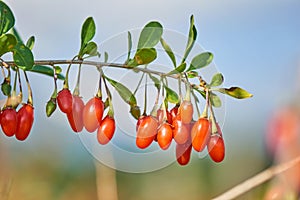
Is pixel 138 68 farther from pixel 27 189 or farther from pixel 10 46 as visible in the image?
pixel 27 189

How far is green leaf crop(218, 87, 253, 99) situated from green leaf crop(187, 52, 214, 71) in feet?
0.16

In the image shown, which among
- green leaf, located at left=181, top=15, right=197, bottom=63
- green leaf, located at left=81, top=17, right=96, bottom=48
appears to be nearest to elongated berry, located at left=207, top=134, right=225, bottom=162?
green leaf, located at left=181, top=15, right=197, bottom=63

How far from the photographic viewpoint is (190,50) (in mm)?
644

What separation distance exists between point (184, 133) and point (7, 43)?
26cm

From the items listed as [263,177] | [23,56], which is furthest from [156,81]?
[263,177]

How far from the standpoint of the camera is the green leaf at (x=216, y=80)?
0.62m

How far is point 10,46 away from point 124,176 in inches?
43.7

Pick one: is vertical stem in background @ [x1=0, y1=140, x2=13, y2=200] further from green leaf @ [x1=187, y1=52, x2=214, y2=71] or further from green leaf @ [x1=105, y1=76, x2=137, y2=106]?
green leaf @ [x1=187, y1=52, x2=214, y2=71]

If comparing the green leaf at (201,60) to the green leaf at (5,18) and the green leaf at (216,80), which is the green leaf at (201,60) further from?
the green leaf at (5,18)

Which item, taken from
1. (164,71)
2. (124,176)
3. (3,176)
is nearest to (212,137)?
(164,71)

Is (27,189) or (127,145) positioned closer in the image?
(127,145)

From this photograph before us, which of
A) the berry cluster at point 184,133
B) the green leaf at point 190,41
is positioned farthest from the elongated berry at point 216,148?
the green leaf at point 190,41

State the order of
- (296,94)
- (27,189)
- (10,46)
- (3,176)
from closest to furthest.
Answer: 1. (296,94)
2. (10,46)
3. (3,176)
4. (27,189)

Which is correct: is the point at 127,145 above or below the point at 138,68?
below
